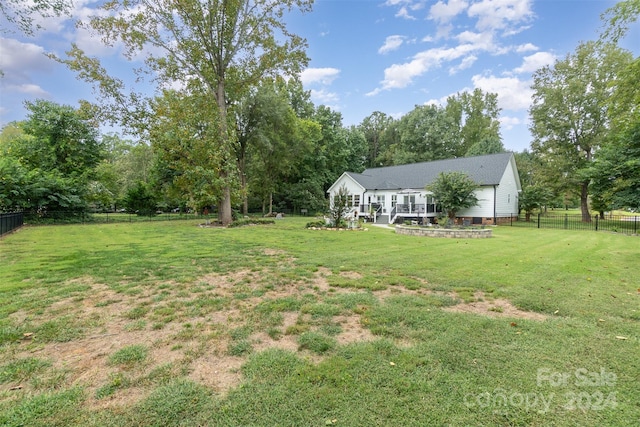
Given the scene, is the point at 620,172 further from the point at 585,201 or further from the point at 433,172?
the point at 433,172

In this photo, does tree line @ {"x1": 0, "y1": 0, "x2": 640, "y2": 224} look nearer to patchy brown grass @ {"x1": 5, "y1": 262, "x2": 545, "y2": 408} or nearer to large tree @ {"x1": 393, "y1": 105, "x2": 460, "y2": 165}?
patchy brown grass @ {"x1": 5, "y1": 262, "x2": 545, "y2": 408}

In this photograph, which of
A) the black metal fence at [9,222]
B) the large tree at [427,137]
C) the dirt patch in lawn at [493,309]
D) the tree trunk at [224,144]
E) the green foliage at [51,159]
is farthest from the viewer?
the large tree at [427,137]

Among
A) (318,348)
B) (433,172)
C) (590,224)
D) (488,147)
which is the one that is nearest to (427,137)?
(488,147)

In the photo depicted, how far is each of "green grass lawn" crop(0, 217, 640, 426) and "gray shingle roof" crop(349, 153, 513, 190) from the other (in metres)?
18.7

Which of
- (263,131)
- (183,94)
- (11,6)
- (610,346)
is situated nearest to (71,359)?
(610,346)

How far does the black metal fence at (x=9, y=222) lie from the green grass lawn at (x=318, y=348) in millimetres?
10088

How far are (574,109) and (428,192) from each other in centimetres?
1519

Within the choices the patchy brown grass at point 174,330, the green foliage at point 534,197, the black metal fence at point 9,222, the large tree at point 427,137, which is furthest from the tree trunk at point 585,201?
the black metal fence at point 9,222

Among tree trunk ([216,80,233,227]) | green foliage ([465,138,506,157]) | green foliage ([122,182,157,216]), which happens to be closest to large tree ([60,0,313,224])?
tree trunk ([216,80,233,227])

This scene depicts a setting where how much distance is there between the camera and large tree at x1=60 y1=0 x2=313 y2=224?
650 inches

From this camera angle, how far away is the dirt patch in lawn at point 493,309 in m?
3.84

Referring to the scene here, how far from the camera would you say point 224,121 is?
59.0ft

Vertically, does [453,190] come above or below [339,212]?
above

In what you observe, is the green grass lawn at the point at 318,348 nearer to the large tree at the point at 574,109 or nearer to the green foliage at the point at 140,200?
the green foliage at the point at 140,200
